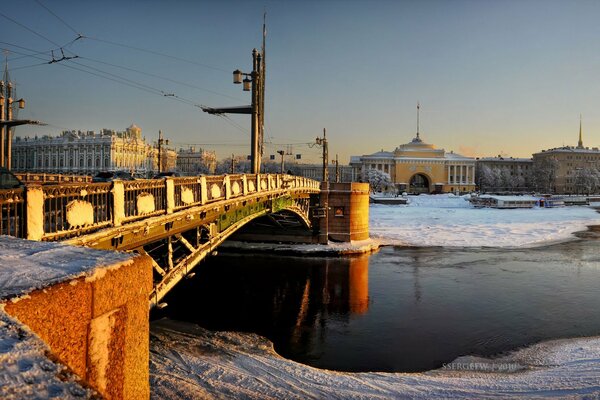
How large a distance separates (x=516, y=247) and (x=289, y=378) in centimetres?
2590

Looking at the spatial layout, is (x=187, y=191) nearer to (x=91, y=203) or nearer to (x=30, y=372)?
(x=91, y=203)

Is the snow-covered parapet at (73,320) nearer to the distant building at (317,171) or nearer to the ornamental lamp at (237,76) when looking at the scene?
the ornamental lamp at (237,76)

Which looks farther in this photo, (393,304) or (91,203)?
(393,304)

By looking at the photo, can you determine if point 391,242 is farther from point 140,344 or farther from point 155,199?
point 140,344

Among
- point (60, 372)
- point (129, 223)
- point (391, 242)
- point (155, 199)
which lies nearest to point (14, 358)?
point (60, 372)

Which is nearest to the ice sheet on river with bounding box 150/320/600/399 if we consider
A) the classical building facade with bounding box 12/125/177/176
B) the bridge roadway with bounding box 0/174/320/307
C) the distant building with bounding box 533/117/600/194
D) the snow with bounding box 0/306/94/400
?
the bridge roadway with bounding box 0/174/320/307

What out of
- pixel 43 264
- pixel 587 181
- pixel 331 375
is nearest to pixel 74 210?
pixel 43 264

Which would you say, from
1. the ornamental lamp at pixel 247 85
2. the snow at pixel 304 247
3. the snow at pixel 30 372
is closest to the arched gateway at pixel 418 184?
the snow at pixel 304 247

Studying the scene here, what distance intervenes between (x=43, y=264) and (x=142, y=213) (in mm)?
5611

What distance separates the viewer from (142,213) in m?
8.48

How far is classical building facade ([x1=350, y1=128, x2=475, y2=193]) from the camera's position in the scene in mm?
119000

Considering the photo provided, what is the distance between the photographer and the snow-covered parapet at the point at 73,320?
1.82 m

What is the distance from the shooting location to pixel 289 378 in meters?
10.2

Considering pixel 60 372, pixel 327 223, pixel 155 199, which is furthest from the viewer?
pixel 327 223
